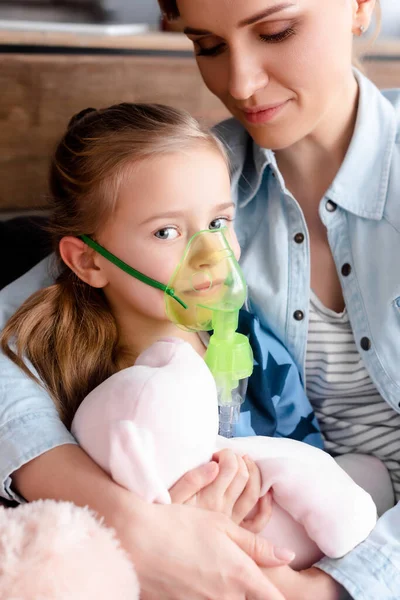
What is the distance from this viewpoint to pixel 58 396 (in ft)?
4.76

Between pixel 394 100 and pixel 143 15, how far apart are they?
954 mm

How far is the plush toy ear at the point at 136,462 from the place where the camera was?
1.11 metres

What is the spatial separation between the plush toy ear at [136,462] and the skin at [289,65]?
717 mm

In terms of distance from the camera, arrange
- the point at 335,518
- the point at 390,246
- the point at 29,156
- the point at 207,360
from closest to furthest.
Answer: the point at 335,518 → the point at 207,360 → the point at 390,246 → the point at 29,156

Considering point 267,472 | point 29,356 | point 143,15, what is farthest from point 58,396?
point 143,15

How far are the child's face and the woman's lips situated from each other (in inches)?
6.0

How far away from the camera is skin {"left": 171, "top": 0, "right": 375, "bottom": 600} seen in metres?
1.44

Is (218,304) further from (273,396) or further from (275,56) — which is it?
(275,56)

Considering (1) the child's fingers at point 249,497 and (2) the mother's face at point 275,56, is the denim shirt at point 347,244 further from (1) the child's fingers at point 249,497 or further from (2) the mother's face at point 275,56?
(1) the child's fingers at point 249,497

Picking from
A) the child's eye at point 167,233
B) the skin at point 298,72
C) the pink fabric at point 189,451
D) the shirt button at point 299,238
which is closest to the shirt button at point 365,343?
the skin at point 298,72

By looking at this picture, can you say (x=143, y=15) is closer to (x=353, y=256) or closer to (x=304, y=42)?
(x=304, y=42)

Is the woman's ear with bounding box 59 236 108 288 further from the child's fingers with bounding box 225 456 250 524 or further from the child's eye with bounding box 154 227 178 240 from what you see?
the child's fingers with bounding box 225 456 250 524

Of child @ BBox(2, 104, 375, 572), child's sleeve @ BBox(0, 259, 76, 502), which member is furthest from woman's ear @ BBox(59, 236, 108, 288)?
child's sleeve @ BBox(0, 259, 76, 502)

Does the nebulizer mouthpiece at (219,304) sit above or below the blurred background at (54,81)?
below
